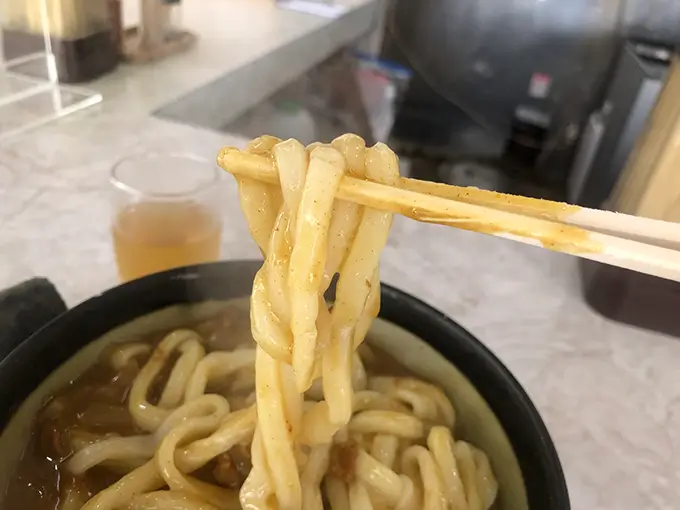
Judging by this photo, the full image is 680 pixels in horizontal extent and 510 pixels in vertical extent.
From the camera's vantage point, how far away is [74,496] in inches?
21.6

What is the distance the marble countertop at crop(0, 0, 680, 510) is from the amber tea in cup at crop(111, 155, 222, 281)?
0.08 m

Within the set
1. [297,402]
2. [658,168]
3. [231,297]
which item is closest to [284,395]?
[297,402]

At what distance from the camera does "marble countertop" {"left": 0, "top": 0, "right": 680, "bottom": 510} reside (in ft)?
2.45

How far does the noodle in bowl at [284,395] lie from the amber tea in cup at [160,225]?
22cm

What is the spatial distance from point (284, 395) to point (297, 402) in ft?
0.05

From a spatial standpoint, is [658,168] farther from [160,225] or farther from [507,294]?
[160,225]

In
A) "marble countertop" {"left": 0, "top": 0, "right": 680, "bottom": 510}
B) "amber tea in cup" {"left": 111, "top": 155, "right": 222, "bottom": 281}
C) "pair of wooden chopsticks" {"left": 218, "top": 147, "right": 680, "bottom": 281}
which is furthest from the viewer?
"amber tea in cup" {"left": 111, "top": 155, "right": 222, "bottom": 281}

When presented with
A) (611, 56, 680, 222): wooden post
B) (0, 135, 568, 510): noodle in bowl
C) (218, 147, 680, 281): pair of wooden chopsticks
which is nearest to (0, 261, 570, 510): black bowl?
(0, 135, 568, 510): noodle in bowl

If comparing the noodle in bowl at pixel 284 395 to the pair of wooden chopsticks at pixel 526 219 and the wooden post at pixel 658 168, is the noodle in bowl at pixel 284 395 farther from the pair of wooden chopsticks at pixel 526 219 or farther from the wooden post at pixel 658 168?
the wooden post at pixel 658 168

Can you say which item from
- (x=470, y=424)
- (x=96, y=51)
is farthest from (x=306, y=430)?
(x=96, y=51)

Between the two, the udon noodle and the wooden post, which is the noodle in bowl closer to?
the udon noodle

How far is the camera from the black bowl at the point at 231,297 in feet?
1.63

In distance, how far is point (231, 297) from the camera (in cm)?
67

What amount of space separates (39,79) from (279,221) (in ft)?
3.69
